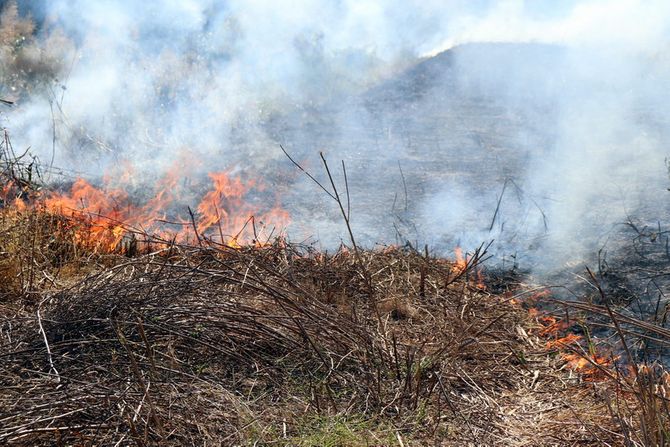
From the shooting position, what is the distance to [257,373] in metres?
3.45

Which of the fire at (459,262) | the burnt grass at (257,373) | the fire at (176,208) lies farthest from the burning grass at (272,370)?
the fire at (176,208)

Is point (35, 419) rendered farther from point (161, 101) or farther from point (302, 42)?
point (302, 42)

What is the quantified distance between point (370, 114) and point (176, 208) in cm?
370

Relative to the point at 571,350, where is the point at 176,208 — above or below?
above

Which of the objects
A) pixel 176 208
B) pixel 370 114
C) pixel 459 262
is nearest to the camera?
pixel 459 262

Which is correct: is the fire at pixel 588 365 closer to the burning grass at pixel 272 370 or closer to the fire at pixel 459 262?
the burning grass at pixel 272 370

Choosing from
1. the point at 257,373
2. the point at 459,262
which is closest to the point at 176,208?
the point at 459,262

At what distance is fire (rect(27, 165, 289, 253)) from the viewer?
6.45m

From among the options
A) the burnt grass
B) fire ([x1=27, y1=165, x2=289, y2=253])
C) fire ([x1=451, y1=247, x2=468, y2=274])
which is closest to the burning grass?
the burnt grass

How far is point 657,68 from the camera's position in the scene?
9.72m

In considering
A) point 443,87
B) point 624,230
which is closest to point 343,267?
point 624,230

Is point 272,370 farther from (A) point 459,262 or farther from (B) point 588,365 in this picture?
(A) point 459,262

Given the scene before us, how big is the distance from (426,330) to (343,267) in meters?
0.95

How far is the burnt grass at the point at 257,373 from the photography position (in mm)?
2836
